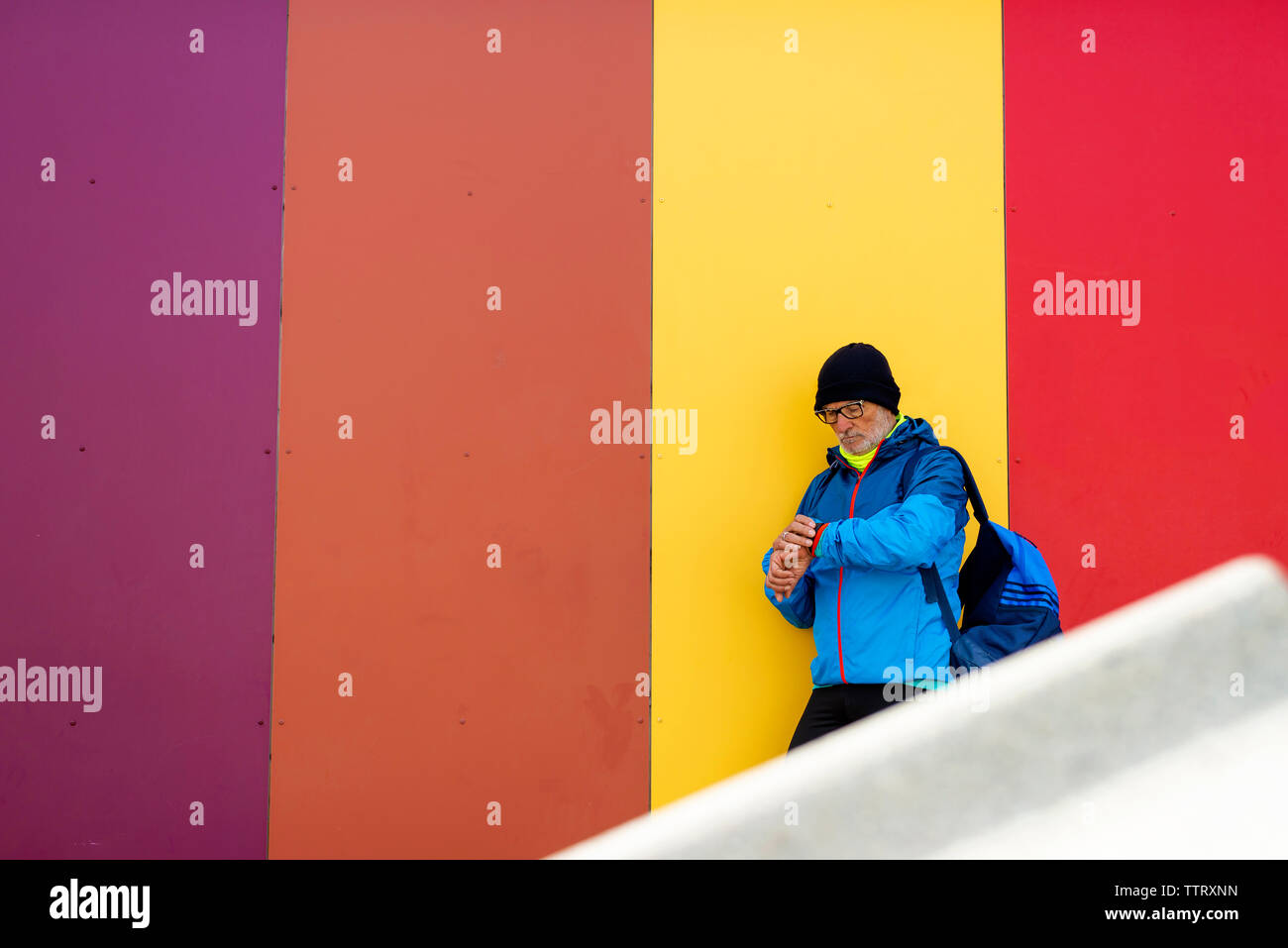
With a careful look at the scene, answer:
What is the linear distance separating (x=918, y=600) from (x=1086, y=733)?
80.7 inches

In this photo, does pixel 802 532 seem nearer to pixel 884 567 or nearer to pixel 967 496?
pixel 884 567

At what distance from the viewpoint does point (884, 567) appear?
2.56 meters

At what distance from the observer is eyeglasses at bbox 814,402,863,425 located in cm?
281

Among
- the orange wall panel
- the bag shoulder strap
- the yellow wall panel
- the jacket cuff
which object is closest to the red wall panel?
the yellow wall panel

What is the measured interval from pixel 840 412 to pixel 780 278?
0.56 meters

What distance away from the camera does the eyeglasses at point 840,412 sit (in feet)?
9.21

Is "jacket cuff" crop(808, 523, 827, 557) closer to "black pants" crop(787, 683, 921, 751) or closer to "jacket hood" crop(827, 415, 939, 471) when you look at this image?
"jacket hood" crop(827, 415, 939, 471)

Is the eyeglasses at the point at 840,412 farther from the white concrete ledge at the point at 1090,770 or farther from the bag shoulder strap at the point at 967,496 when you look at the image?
A: the white concrete ledge at the point at 1090,770

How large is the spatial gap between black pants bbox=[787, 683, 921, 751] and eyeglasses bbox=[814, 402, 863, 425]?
75 cm

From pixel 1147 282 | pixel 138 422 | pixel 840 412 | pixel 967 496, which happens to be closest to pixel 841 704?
pixel 967 496

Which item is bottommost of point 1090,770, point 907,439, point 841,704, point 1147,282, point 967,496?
point 841,704

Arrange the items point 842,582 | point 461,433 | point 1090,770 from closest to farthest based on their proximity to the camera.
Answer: point 1090,770 < point 842,582 < point 461,433

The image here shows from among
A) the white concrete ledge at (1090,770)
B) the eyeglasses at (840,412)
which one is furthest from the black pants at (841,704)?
the white concrete ledge at (1090,770)

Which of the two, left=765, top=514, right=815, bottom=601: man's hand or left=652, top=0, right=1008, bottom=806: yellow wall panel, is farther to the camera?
left=652, top=0, right=1008, bottom=806: yellow wall panel
